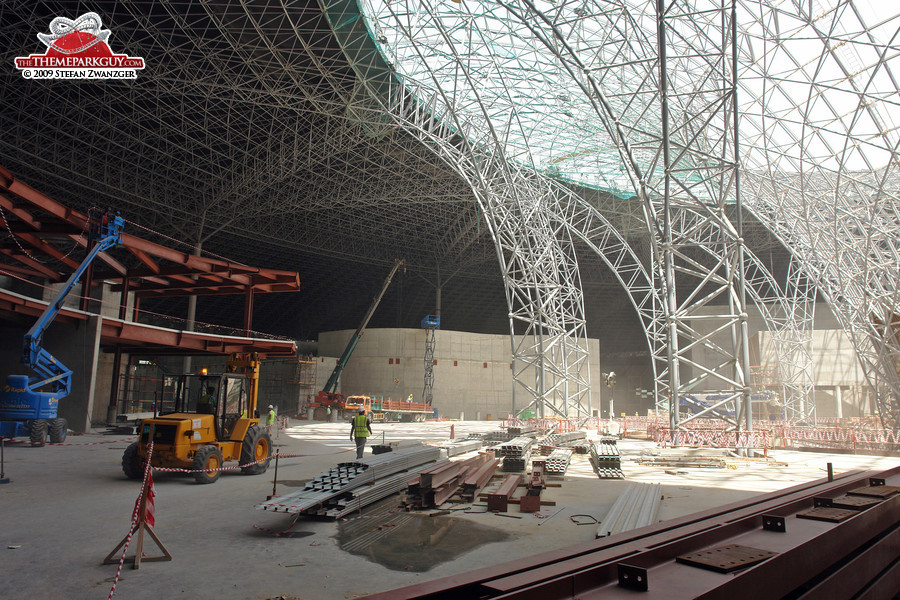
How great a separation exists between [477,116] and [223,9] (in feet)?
41.7

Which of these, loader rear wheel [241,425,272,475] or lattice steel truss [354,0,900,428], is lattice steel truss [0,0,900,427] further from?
loader rear wheel [241,425,272,475]

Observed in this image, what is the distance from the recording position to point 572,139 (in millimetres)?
35000

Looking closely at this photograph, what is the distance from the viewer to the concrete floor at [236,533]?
21.2ft

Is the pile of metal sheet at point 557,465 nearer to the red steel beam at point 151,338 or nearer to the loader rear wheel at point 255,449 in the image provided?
the loader rear wheel at point 255,449

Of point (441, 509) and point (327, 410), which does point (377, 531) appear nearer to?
point (441, 509)

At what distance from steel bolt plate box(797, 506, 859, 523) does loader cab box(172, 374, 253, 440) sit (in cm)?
1293

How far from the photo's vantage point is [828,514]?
177 inches

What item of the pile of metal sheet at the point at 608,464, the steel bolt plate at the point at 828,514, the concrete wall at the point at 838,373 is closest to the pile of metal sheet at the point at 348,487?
the pile of metal sheet at the point at 608,464

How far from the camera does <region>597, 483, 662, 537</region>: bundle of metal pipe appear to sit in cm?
878

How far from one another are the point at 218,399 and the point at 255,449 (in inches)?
70.1

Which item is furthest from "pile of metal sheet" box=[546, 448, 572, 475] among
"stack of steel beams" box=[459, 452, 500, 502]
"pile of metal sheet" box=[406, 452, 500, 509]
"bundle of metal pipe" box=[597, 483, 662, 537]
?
"bundle of metal pipe" box=[597, 483, 662, 537]

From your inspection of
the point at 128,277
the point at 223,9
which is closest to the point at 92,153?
the point at 128,277

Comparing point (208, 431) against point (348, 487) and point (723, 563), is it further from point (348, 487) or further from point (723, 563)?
point (723, 563)

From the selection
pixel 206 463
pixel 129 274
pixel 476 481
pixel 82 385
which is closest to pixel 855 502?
pixel 476 481
